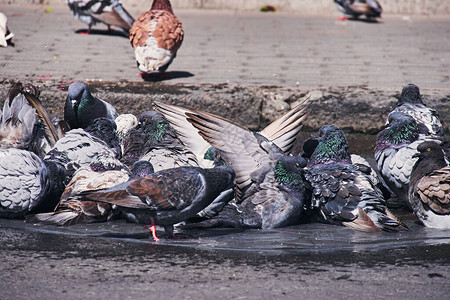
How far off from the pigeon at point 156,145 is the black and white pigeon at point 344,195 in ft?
3.18

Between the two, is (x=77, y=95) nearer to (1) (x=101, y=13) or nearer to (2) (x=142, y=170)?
(2) (x=142, y=170)

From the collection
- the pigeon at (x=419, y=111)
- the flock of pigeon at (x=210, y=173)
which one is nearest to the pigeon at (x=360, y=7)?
the pigeon at (x=419, y=111)

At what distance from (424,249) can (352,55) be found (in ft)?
16.0

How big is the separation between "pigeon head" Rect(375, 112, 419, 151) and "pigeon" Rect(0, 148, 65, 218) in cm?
248

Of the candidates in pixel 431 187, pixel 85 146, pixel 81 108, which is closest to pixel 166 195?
pixel 85 146

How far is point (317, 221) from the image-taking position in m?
4.76

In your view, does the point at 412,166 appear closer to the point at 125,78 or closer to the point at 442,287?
the point at 442,287

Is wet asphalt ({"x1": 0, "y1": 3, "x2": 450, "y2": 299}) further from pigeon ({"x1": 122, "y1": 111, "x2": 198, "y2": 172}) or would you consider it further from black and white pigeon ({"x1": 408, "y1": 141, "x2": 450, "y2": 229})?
pigeon ({"x1": 122, "y1": 111, "x2": 198, "y2": 172})

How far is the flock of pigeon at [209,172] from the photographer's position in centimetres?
426

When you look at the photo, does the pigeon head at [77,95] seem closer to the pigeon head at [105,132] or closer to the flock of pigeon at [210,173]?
the flock of pigeon at [210,173]

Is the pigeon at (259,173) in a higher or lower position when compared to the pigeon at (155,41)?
lower

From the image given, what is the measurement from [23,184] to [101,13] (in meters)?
5.10

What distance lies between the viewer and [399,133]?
17.2 ft

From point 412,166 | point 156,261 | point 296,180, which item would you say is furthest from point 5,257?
point 412,166
